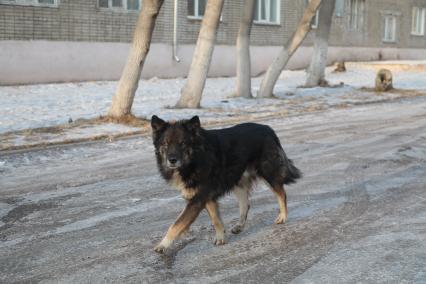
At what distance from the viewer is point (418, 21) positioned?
42.1 metres

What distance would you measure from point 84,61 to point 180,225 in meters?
17.0

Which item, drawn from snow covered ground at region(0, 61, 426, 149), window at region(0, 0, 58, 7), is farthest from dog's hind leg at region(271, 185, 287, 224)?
window at region(0, 0, 58, 7)

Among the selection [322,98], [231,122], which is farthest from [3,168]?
[322,98]

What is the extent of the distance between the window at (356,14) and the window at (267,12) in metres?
7.34

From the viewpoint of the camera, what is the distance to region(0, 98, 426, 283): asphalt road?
4793 millimetres

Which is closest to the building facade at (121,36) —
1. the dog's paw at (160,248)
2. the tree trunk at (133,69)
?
Result: the tree trunk at (133,69)

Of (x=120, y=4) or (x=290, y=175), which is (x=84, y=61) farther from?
(x=290, y=175)

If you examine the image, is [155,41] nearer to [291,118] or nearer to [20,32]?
[20,32]

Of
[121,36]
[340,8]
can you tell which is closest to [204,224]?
[121,36]

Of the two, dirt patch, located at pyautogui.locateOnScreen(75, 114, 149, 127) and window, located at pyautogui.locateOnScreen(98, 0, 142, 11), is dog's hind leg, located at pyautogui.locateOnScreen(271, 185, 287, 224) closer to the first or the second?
dirt patch, located at pyautogui.locateOnScreen(75, 114, 149, 127)

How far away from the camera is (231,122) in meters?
13.4

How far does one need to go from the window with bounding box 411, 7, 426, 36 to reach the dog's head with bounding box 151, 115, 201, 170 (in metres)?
39.4

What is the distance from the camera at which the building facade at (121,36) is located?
1947cm

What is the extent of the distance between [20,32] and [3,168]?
Result: 11.7m
